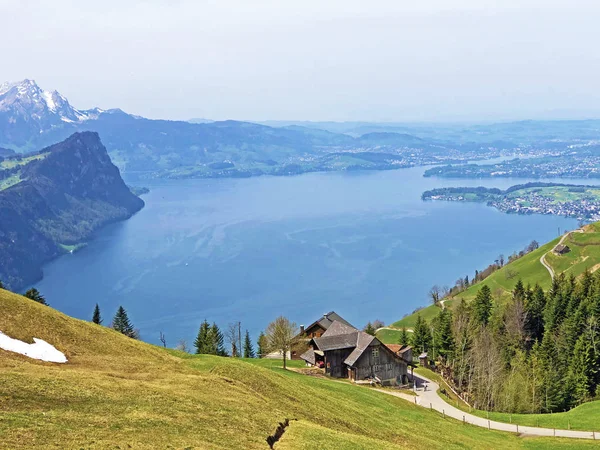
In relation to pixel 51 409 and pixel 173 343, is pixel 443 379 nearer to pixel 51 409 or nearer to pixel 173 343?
pixel 51 409

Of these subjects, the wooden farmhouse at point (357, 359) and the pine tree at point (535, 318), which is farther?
the pine tree at point (535, 318)

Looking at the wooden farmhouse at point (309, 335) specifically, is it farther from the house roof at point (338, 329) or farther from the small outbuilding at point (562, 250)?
the small outbuilding at point (562, 250)

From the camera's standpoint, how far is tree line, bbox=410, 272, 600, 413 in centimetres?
7050

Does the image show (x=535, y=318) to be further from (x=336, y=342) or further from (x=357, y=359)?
(x=336, y=342)

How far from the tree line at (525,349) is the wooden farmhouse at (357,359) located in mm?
9753

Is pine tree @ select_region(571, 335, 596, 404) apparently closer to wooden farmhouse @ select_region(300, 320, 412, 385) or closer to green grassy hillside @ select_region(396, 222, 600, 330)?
wooden farmhouse @ select_region(300, 320, 412, 385)

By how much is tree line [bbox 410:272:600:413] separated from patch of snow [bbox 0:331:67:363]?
48.7 metres

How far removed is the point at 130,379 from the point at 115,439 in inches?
425

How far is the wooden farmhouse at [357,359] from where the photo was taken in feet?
232

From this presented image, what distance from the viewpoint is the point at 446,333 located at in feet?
283

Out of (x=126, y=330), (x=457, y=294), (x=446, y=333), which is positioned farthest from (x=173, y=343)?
(x=446, y=333)

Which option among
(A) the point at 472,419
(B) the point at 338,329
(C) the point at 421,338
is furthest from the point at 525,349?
(A) the point at 472,419

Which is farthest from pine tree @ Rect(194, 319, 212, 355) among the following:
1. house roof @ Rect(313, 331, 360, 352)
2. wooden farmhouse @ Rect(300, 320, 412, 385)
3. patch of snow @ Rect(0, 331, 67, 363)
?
patch of snow @ Rect(0, 331, 67, 363)

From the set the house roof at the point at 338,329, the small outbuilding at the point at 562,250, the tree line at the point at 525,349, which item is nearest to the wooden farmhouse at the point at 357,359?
the house roof at the point at 338,329
